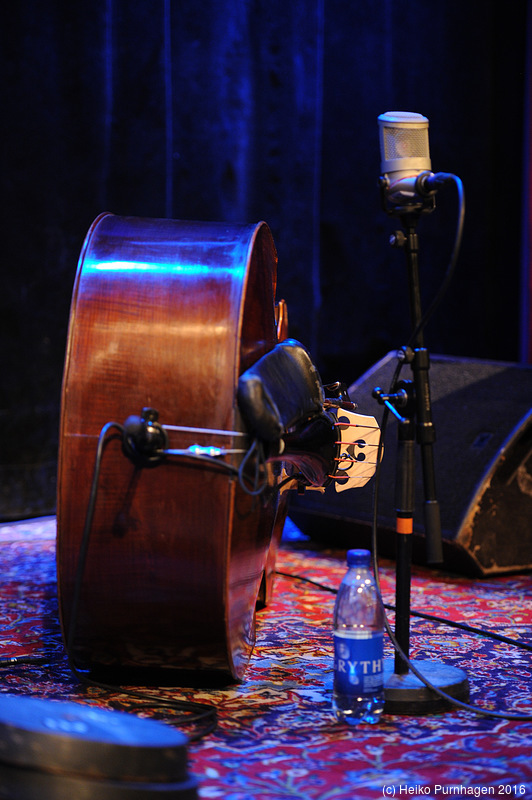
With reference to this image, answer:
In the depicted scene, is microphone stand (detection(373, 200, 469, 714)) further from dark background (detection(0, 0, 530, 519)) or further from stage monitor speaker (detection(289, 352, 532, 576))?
dark background (detection(0, 0, 530, 519))

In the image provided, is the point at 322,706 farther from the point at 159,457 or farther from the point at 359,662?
the point at 159,457

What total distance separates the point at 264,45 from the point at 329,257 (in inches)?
40.0

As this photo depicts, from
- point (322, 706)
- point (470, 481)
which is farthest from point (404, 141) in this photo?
point (470, 481)

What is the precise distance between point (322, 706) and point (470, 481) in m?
1.33

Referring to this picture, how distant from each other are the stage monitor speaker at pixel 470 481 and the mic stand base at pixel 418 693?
3.60 feet

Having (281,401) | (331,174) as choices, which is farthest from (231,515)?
(331,174)

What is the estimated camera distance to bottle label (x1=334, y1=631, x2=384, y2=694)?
151 centimetres

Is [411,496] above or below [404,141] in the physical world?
below

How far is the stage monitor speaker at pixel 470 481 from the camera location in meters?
2.76

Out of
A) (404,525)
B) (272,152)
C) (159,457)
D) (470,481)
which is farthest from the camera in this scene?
(272,152)

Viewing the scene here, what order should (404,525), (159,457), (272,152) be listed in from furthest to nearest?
(272,152) < (404,525) < (159,457)

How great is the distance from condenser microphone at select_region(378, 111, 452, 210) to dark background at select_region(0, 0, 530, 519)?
243 centimetres

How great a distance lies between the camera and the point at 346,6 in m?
4.23

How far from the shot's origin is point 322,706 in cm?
162
